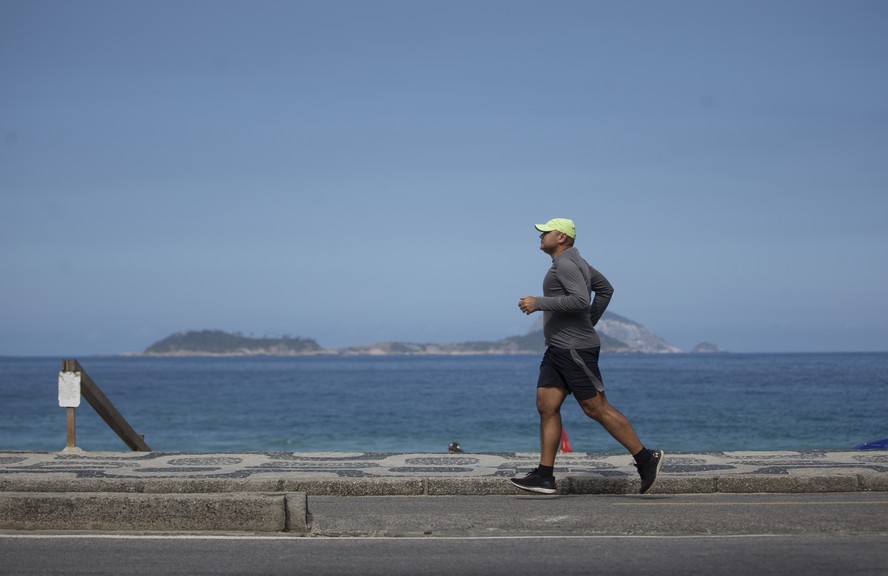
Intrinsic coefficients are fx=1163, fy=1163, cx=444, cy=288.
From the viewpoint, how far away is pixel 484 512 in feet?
25.7

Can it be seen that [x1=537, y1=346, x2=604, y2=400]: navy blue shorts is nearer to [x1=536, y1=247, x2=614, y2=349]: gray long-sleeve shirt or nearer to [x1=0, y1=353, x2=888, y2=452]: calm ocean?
[x1=536, y1=247, x2=614, y2=349]: gray long-sleeve shirt

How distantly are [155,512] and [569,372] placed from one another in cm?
301

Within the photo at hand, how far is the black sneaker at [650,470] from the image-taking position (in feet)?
27.7

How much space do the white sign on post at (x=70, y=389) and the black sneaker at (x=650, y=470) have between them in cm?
672

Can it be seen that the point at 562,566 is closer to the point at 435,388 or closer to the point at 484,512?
the point at 484,512

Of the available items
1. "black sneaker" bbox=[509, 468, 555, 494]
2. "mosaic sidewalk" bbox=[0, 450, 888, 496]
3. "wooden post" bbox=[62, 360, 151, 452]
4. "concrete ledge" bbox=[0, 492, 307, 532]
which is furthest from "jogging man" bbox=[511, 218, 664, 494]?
"wooden post" bbox=[62, 360, 151, 452]

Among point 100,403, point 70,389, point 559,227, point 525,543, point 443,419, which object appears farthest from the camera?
point 443,419

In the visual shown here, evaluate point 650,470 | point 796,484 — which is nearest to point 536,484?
point 650,470

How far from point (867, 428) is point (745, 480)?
36978 mm

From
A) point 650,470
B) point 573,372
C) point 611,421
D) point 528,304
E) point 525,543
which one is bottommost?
point 525,543

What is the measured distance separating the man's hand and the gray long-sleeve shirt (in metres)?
0.13

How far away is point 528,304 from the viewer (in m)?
8.14

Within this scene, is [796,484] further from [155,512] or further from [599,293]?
[155,512]

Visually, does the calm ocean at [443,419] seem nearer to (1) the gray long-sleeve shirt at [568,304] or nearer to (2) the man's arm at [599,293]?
(2) the man's arm at [599,293]
